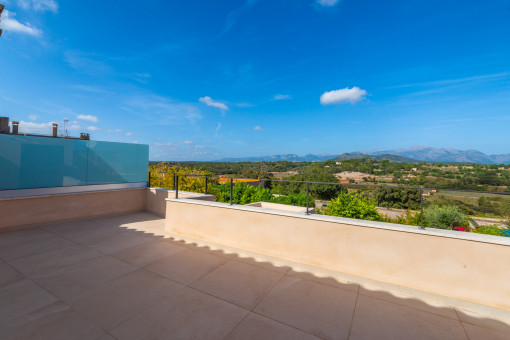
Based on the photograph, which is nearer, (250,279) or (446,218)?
(250,279)

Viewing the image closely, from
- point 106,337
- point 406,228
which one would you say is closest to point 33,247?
→ point 106,337

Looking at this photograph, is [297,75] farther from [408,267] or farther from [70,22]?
[408,267]

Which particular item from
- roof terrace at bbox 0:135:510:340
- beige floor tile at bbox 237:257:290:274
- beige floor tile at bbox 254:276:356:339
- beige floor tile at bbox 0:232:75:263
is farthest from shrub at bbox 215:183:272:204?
beige floor tile at bbox 254:276:356:339

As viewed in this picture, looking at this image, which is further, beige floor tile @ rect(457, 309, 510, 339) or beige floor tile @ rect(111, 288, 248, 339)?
beige floor tile @ rect(457, 309, 510, 339)

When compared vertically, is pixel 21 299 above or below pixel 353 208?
below

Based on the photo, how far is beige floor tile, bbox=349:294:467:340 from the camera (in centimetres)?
161

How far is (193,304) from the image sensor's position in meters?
1.95

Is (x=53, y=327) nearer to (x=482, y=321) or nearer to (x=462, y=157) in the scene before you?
(x=482, y=321)

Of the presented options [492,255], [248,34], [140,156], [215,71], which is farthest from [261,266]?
[215,71]

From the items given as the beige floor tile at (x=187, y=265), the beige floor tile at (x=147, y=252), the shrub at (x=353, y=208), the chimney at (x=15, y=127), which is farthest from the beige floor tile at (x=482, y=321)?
the chimney at (x=15, y=127)

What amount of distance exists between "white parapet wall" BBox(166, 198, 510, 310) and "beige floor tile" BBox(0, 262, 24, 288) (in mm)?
2300

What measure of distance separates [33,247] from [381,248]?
5016 millimetres

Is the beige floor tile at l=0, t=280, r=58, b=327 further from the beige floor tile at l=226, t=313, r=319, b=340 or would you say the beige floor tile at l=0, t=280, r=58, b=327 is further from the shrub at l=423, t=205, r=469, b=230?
the shrub at l=423, t=205, r=469, b=230

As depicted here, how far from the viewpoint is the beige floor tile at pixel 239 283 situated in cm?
209
